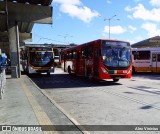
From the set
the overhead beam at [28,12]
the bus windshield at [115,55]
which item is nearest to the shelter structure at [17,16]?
the overhead beam at [28,12]

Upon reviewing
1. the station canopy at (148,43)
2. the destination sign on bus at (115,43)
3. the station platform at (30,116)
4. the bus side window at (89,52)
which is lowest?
the station platform at (30,116)

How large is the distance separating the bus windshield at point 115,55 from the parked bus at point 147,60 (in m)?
12.0

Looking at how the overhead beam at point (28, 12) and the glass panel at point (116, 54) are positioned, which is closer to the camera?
the glass panel at point (116, 54)

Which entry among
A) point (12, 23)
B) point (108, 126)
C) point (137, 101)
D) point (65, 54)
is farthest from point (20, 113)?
point (65, 54)

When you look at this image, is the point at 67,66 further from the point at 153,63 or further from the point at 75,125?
the point at 75,125

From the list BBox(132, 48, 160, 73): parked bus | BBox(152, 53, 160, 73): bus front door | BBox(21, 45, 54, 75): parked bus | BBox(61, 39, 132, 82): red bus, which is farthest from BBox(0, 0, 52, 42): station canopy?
BBox(152, 53, 160, 73): bus front door

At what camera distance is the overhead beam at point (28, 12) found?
24719 mm

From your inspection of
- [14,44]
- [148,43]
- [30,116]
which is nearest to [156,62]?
[14,44]

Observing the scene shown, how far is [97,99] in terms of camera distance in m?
12.2

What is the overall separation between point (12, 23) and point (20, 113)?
17363 mm

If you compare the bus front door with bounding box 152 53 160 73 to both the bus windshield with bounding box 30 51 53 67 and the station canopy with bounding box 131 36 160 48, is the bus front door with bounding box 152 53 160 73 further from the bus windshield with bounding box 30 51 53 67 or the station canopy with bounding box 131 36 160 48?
the station canopy with bounding box 131 36 160 48

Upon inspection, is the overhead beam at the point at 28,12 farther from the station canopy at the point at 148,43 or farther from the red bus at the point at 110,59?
the station canopy at the point at 148,43

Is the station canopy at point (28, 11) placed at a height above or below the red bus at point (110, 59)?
above

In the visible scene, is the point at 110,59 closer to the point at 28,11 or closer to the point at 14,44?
the point at 14,44
